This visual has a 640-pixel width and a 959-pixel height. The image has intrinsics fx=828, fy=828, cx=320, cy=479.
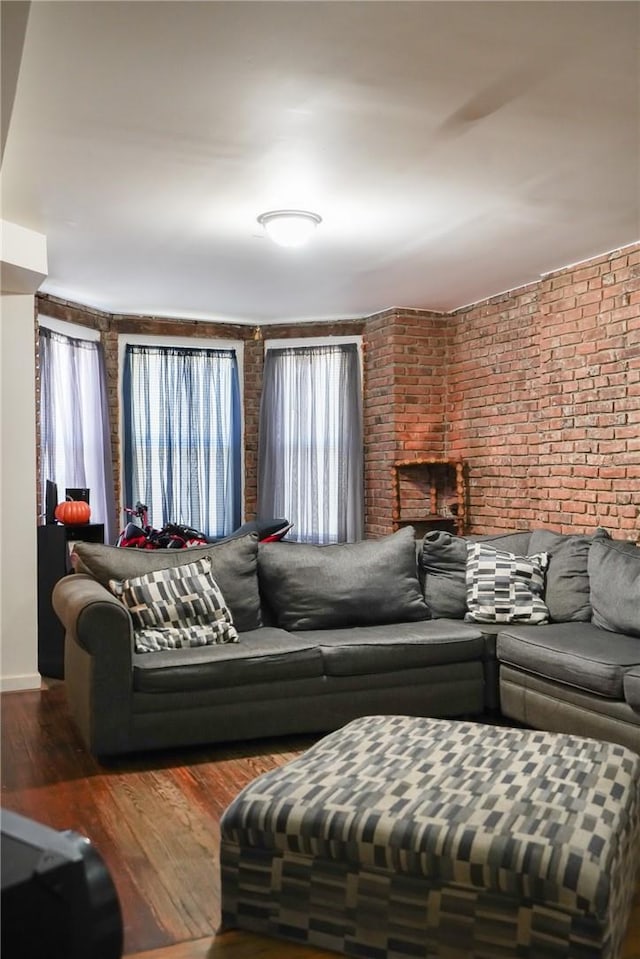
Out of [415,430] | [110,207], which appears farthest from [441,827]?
[415,430]

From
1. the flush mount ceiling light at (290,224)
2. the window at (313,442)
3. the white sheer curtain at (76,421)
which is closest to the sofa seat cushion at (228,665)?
the flush mount ceiling light at (290,224)

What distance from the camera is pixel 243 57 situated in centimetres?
278

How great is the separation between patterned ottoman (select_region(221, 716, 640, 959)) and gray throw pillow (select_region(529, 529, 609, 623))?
195cm

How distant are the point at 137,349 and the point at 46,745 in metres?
4.42

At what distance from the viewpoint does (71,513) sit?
5.22 metres

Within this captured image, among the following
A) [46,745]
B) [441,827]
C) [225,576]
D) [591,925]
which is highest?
[225,576]

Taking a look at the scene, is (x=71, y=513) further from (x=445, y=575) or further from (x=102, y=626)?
(x=445, y=575)

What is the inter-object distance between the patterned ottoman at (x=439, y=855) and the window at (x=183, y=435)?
5350 millimetres

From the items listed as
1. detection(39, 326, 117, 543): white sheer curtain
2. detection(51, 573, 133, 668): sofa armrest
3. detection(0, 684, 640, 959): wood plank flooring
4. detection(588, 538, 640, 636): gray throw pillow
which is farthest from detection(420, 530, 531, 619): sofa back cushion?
detection(39, 326, 117, 543): white sheer curtain

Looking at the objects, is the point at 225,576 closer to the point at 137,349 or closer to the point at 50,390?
the point at 50,390

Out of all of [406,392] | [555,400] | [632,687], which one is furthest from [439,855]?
[406,392]

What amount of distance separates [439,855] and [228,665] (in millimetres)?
1804

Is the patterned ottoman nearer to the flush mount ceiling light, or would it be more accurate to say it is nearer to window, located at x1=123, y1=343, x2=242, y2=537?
the flush mount ceiling light

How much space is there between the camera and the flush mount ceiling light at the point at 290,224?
445 centimetres
